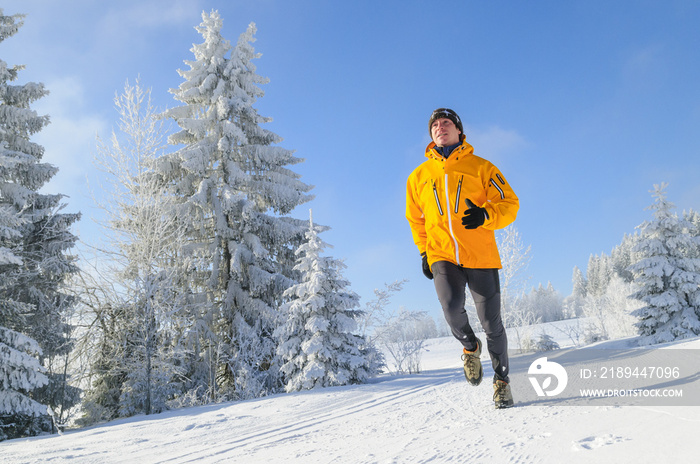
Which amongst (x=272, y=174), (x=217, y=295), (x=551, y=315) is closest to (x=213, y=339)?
(x=217, y=295)

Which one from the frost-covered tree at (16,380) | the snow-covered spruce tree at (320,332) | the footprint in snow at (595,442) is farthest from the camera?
the snow-covered spruce tree at (320,332)

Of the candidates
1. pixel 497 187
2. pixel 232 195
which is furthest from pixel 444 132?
pixel 232 195

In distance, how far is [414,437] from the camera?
209 cm

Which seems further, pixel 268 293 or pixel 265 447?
pixel 268 293

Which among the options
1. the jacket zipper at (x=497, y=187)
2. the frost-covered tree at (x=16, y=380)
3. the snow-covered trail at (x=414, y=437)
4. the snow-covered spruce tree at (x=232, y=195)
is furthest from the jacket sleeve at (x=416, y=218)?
the snow-covered spruce tree at (x=232, y=195)

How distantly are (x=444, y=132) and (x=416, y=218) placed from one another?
68 cm

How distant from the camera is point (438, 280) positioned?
8.95 feet

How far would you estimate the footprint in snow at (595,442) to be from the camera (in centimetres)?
155

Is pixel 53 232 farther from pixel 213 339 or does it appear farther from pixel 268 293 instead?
pixel 268 293

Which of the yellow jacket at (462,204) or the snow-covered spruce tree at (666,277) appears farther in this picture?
the snow-covered spruce tree at (666,277)

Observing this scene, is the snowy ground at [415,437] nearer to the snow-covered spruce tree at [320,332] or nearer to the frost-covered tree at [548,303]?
the snow-covered spruce tree at [320,332]

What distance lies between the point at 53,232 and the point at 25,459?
8.69 metres

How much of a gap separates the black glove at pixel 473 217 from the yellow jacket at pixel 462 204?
58 mm

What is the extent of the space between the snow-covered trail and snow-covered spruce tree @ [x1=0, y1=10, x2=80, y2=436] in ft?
22.3
